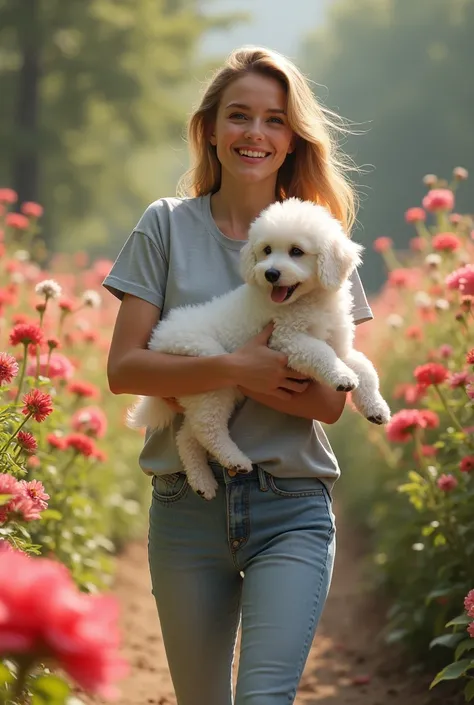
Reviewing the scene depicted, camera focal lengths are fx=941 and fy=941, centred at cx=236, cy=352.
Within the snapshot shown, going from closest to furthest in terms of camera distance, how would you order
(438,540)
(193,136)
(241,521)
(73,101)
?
(241,521) < (193,136) < (438,540) < (73,101)

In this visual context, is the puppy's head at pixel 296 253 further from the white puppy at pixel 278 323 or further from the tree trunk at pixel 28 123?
the tree trunk at pixel 28 123

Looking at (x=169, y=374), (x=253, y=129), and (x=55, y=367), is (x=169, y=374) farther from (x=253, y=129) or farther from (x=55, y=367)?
(x=55, y=367)

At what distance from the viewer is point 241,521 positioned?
2.31 meters

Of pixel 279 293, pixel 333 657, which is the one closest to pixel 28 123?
pixel 333 657

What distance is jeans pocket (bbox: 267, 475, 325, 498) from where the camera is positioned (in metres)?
2.35

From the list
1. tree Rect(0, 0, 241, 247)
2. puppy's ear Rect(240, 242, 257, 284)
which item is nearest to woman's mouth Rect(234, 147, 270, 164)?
puppy's ear Rect(240, 242, 257, 284)

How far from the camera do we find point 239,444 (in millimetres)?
2436

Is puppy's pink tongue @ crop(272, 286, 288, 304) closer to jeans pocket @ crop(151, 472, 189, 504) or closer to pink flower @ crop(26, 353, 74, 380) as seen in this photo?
jeans pocket @ crop(151, 472, 189, 504)

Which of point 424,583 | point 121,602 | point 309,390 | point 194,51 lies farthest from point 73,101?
point 309,390

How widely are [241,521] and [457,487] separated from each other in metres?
1.41

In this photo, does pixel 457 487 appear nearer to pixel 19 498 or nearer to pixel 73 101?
pixel 19 498

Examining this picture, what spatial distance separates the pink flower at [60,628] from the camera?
948 mm

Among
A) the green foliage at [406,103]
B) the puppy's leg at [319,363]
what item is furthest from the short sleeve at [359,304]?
the green foliage at [406,103]

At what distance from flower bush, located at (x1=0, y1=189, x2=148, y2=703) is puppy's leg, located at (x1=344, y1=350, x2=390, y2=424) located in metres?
0.84
